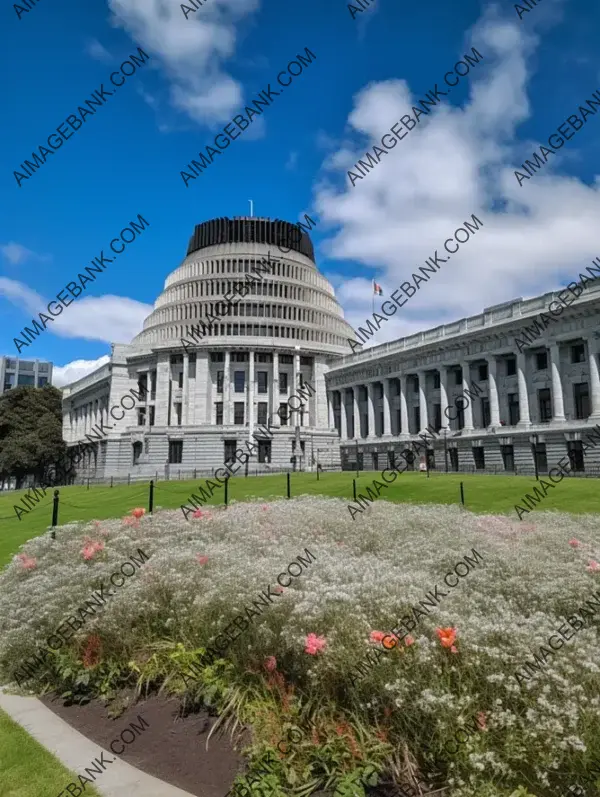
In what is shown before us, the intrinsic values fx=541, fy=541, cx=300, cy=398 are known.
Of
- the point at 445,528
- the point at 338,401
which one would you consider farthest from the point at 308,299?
the point at 445,528

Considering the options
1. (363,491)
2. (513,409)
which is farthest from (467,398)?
(363,491)

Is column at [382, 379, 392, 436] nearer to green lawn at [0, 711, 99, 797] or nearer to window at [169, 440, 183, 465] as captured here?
window at [169, 440, 183, 465]

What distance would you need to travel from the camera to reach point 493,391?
58.1 meters

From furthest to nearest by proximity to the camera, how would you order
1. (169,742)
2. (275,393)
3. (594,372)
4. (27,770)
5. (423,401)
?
(275,393) → (423,401) → (594,372) → (169,742) → (27,770)

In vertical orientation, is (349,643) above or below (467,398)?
below

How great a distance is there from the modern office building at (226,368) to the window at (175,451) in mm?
146

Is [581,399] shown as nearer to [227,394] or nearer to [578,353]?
[578,353]

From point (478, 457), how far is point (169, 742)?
5520 cm

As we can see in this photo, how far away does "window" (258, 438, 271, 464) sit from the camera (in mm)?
79375

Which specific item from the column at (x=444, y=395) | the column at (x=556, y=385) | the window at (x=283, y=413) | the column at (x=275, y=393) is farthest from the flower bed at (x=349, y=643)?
the window at (x=283, y=413)

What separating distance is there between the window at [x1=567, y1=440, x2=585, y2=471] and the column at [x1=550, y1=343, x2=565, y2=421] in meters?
3.19

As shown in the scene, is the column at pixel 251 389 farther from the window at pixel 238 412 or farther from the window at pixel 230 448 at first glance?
the window at pixel 230 448

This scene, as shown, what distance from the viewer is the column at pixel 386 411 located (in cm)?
7271

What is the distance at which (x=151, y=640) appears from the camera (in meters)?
9.46
